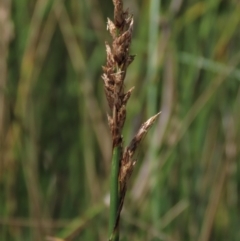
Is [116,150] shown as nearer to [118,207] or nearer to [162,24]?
[118,207]

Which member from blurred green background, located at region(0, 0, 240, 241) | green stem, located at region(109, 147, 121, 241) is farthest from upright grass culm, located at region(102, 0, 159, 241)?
blurred green background, located at region(0, 0, 240, 241)

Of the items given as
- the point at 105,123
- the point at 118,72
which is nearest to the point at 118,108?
the point at 118,72

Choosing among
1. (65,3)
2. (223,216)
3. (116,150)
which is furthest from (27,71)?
(116,150)

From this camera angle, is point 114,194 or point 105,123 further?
point 105,123

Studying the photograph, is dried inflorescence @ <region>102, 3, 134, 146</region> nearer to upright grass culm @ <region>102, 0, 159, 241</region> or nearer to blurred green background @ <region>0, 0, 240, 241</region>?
upright grass culm @ <region>102, 0, 159, 241</region>

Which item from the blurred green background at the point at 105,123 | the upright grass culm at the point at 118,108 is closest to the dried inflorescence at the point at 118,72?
the upright grass culm at the point at 118,108

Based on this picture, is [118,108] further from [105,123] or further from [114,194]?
[105,123]
